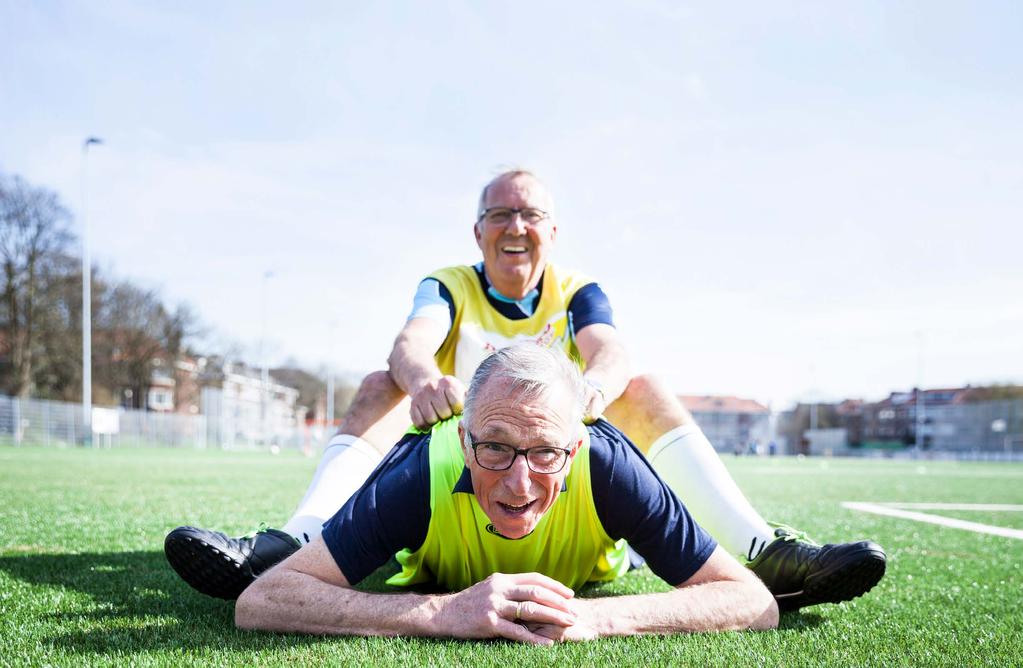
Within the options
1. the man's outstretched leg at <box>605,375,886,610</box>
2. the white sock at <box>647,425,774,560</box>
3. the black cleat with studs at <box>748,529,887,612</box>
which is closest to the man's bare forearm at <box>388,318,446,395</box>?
the man's outstretched leg at <box>605,375,886,610</box>

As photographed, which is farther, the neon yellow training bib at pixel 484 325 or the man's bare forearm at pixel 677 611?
the neon yellow training bib at pixel 484 325

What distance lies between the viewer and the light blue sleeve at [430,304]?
11.8 feet

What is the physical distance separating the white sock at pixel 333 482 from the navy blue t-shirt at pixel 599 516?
0.71 m

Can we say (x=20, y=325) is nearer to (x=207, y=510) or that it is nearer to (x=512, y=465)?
(x=207, y=510)

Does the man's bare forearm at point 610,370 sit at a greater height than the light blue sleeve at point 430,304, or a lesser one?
lesser

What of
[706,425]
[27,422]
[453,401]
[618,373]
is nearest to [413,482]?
[453,401]

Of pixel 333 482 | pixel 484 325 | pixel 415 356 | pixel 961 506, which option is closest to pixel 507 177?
pixel 484 325

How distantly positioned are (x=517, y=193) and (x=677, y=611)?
7.41 feet

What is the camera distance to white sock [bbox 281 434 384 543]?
9.62 ft

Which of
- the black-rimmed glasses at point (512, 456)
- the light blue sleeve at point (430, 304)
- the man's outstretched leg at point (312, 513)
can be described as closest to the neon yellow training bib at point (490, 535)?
the black-rimmed glasses at point (512, 456)

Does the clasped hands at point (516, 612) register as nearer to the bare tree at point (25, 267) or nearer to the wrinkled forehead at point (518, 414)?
the wrinkled forehead at point (518, 414)

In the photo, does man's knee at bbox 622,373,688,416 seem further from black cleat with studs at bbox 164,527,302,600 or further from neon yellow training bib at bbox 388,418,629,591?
black cleat with studs at bbox 164,527,302,600

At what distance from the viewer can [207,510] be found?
246 inches

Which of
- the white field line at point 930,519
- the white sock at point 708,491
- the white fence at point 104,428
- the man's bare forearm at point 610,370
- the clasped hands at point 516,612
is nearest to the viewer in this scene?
the clasped hands at point 516,612
